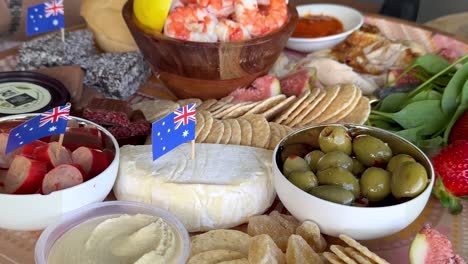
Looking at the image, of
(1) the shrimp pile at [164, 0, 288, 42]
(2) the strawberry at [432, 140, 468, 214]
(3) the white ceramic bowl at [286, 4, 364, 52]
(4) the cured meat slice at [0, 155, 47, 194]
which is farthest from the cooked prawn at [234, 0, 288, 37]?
(4) the cured meat slice at [0, 155, 47, 194]

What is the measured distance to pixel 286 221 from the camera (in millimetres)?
1361

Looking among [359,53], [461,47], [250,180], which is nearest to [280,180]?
[250,180]

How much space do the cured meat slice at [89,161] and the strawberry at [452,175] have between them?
0.86 meters

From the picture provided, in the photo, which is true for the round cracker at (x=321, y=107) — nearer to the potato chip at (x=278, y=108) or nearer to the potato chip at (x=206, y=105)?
the potato chip at (x=278, y=108)

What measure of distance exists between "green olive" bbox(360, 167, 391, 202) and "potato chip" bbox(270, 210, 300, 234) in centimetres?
18

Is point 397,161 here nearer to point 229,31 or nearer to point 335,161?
point 335,161

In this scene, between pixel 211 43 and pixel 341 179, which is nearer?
pixel 341 179

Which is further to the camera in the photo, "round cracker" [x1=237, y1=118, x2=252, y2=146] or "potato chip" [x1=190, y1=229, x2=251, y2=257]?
"round cracker" [x1=237, y1=118, x2=252, y2=146]

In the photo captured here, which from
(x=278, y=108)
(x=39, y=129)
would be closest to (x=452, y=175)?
(x=278, y=108)

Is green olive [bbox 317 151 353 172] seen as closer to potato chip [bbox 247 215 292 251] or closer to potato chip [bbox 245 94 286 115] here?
potato chip [bbox 247 215 292 251]

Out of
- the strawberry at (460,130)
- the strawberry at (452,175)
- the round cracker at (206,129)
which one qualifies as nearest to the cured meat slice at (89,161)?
the round cracker at (206,129)

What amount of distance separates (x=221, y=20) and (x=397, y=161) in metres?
0.70

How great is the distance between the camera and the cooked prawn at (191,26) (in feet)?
5.56

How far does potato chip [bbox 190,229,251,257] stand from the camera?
126cm
